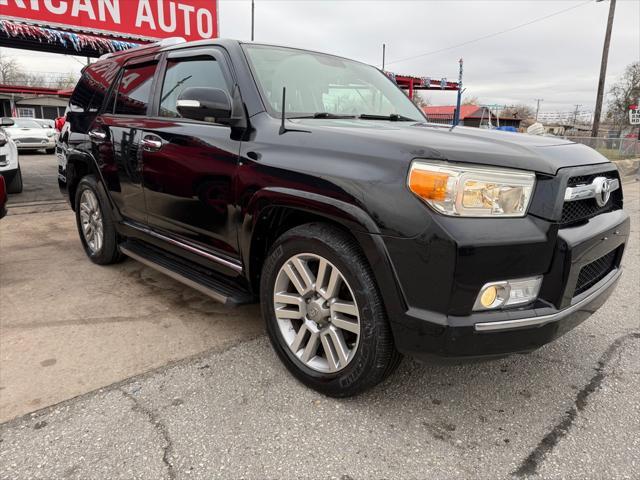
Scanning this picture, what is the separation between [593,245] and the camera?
2.11 m

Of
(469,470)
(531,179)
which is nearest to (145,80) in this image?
(531,179)

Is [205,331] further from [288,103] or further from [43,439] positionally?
[288,103]

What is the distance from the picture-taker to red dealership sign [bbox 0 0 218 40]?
9.11 meters

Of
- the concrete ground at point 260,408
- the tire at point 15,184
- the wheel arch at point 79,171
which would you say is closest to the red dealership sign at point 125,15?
the tire at point 15,184

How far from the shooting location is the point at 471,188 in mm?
1888

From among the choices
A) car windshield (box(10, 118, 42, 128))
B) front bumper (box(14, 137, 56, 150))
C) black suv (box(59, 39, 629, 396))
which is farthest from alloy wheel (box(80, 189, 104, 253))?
car windshield (box(10, 118, 42, 128))

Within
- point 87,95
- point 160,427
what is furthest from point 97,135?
point 160,427

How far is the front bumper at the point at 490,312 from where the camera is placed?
6.07 feet

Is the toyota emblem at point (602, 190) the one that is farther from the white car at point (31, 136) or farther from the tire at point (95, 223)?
the white car at point (31, 136)

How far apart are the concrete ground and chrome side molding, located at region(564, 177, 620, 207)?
886mm

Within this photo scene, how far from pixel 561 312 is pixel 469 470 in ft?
2.52

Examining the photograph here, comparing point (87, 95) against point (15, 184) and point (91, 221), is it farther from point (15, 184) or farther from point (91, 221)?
point (15, 184)

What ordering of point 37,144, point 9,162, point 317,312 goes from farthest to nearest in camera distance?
point 37,144
point 9,162
point 317,312

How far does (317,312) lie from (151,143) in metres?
1.78
